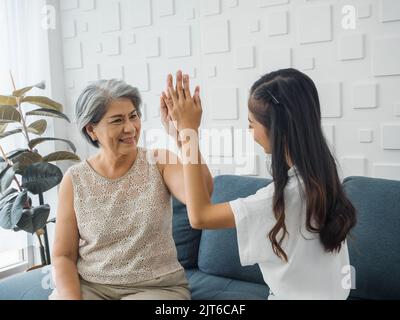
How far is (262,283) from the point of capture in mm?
1774

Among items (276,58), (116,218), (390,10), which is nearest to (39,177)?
(116,218)

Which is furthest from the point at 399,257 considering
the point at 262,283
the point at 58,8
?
the point at 58,8

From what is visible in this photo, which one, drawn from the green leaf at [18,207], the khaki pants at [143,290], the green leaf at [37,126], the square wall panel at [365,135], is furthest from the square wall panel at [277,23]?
the green leaf at [18,207]

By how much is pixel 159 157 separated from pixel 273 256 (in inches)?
23.3

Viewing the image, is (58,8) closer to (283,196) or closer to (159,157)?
(159,157)

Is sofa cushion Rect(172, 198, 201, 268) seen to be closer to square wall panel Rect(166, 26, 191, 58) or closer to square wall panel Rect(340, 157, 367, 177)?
square wall panel Rect(340, 157, 367, 177)

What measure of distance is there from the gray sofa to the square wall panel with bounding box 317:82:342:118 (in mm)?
358

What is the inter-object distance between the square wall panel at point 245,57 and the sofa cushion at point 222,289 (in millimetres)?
1013

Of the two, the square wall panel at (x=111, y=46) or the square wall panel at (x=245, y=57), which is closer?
the square wall panel at (x=245, y=57)

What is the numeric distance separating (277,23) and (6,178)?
1.51 meters

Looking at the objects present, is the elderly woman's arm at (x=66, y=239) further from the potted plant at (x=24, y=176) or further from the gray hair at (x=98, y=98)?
the potted plant at (x=24, y=176)

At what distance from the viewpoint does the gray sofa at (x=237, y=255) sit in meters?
1.52

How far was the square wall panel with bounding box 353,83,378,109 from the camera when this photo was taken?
5.96ft
